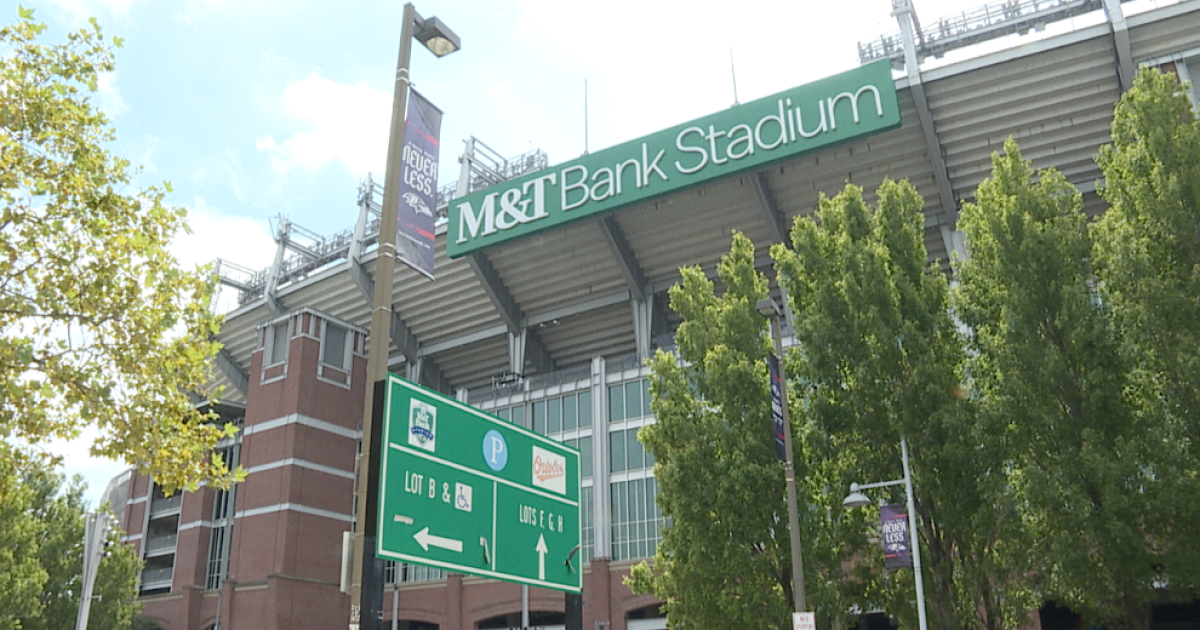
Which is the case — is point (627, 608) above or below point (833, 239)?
below

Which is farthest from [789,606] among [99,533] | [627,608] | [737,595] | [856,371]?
[627,608]

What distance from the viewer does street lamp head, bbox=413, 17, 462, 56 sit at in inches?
434

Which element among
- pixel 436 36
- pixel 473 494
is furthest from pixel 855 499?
pixel 436 36

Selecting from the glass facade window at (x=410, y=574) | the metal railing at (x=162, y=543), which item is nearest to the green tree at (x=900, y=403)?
the glass facade window at (x=410, y=574)

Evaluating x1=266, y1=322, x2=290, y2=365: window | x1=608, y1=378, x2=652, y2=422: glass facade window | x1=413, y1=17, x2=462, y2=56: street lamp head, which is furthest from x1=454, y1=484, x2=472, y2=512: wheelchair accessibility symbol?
x1=266, y1=322, x2=290, y2=365: window

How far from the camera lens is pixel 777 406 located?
54.3 ft

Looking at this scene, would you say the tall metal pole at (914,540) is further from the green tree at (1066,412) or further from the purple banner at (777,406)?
the purple banner at (777,406)

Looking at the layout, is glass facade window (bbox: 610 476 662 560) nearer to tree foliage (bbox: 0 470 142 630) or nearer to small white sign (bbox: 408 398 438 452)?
tree foliage (bbox: 0 470 142 630)

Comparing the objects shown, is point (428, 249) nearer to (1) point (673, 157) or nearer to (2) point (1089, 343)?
(2) point (1089, 343)

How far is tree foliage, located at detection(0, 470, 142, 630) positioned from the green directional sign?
2497cm

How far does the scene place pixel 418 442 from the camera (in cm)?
1268

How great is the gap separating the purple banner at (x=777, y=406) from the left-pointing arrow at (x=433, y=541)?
5996 mm

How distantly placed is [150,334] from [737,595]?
1211 cm

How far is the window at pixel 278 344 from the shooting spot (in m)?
52.4
